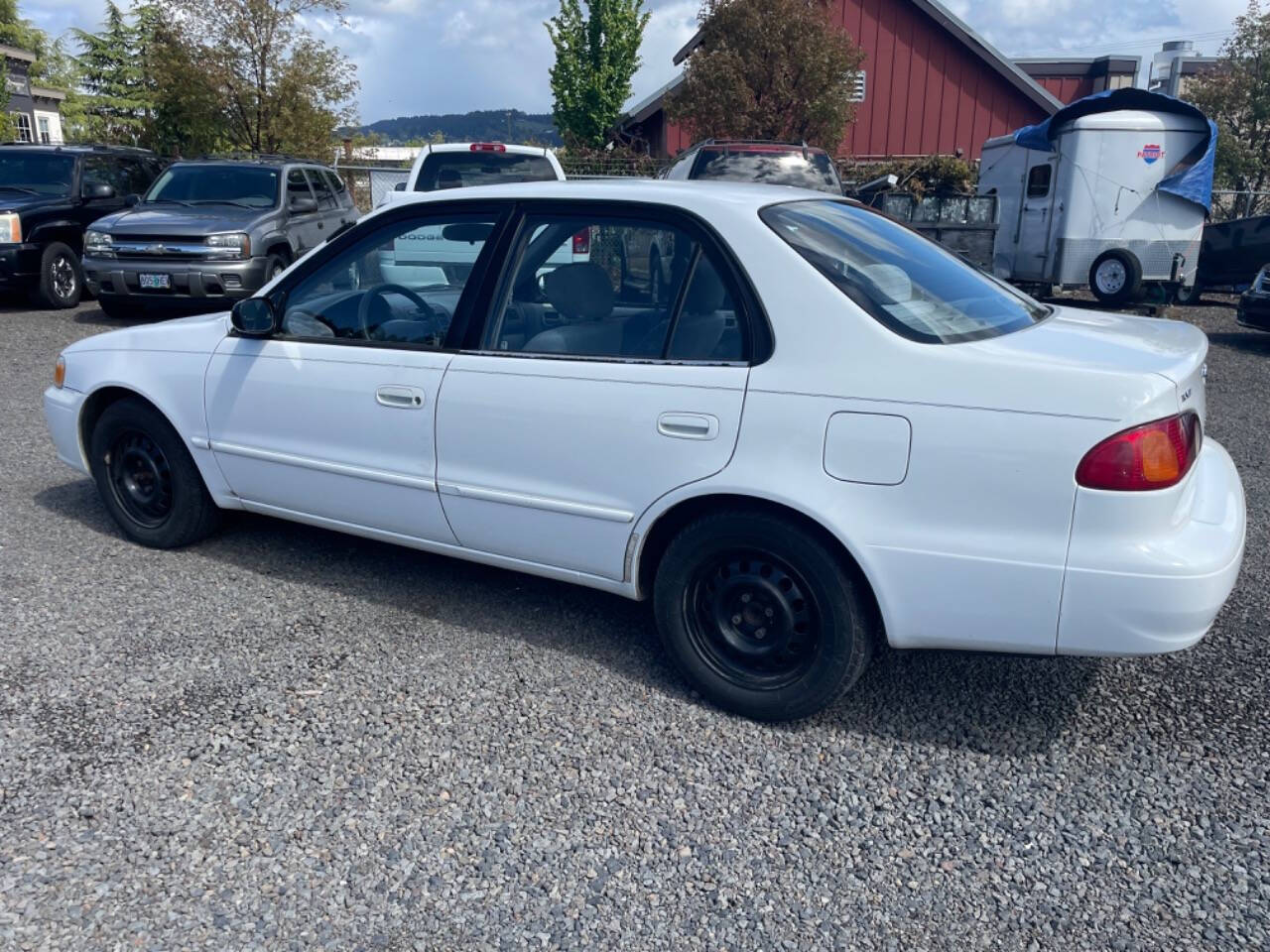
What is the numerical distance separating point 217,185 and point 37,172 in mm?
2526

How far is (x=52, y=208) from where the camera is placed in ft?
40.0

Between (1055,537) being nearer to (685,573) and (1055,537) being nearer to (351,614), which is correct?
(685,573)

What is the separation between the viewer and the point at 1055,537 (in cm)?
291

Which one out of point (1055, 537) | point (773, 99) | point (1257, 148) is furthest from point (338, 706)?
point (1257, 148)

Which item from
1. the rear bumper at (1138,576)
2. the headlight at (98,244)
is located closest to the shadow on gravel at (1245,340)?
the rear bumper at (1138,576)

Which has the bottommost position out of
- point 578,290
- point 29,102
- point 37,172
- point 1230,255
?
point 1230,255

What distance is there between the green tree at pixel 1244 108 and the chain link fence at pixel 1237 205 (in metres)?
0.06

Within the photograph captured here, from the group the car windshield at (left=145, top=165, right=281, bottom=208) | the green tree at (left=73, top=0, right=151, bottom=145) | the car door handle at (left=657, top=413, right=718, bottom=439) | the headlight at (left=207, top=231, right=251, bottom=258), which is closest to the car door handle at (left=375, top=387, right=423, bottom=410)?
the car door handle at (left=657, top=413, right=718, bottom=439)

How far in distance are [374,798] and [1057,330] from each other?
2.55 m

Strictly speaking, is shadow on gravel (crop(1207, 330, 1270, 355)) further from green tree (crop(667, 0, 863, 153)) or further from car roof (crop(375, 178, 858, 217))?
car roof (crop(375, 178, 858, 217))

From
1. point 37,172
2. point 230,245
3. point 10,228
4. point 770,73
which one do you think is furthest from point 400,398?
point 770,73

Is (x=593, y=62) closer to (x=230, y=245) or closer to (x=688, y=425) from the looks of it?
(x=230, y=245)

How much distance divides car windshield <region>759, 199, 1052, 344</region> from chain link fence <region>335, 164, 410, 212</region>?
1624cm

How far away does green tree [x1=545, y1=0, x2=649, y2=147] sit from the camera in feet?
91.7
